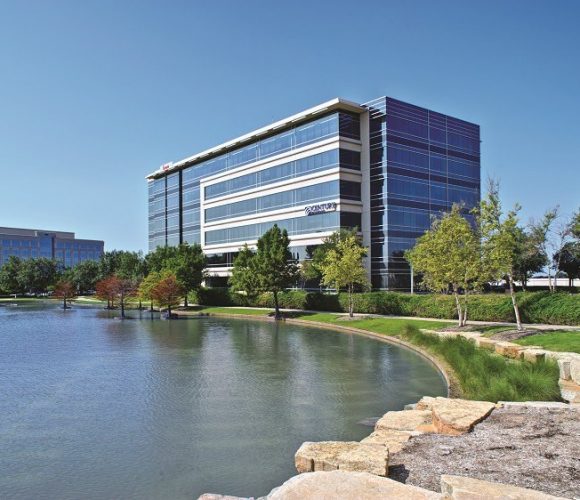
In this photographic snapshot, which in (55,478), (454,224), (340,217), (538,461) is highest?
(340,217)

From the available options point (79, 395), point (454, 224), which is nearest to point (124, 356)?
point (79, 395)

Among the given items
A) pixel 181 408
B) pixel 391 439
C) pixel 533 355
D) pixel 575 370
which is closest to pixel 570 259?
pixel 533 355

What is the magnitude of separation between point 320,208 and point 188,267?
18834 millimetres

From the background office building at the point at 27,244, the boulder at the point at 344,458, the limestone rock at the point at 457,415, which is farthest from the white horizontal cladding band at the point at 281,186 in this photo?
the background office building at the point at 27,244

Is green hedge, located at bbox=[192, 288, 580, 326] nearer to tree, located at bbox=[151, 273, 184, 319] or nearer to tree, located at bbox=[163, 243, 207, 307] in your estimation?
tree, located at bbox=[163, 243, 207, 307]

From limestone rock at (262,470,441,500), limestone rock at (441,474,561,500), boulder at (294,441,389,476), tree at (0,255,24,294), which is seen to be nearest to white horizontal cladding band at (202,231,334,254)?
boulder at (294,441,389,476)

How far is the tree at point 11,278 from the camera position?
118 meters

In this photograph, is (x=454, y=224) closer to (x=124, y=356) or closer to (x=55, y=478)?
(x=124, y=356)

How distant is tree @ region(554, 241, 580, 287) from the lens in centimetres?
5458

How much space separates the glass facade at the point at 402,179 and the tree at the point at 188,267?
75.5ft

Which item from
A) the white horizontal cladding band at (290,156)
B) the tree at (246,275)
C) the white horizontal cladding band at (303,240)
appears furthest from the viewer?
the white horizontal cladding band at (303,240)

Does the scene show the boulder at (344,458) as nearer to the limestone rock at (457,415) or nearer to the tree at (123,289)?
the limestone rock at (457,415)

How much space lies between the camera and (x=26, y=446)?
13.3m

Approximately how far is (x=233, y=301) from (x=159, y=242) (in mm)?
46296
